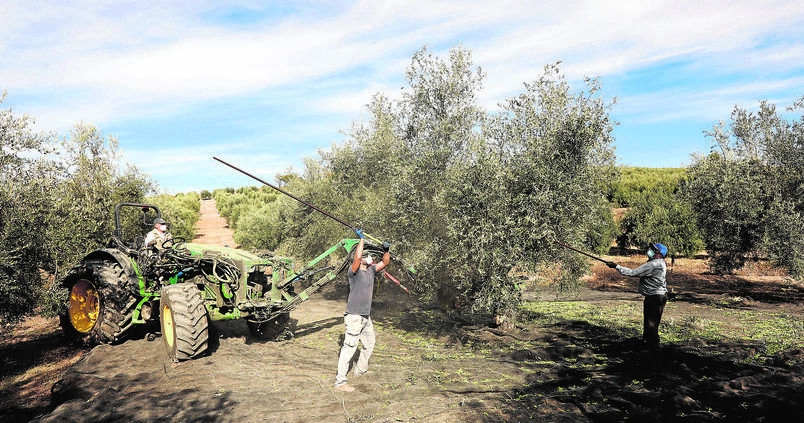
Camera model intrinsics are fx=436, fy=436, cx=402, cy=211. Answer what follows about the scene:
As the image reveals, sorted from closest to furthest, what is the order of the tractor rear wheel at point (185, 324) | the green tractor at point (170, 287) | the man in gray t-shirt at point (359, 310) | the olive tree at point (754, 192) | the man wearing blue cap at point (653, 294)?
the man in gray t-shirt at point (359, 310), the tractor rear wheel at point (185, 324), the man wearing blue cap at point (653, 294), the green tractor at point (170, 287), the olive tree at point (754, 192)

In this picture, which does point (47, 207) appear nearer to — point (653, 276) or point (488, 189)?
point (488, 189)

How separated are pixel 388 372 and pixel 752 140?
54.2 ft

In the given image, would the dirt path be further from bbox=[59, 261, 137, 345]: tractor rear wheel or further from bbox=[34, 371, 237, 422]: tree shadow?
bbox=[34, 371, 237, 422]: tree shadow

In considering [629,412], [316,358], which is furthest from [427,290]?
[629,412]

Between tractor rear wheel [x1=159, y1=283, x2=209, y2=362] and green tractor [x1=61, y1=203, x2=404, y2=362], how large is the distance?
2 cm

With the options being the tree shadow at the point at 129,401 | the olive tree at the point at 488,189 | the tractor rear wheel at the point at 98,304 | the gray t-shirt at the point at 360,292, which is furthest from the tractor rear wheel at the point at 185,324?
the olive tree at the point at 488,189

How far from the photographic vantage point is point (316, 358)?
8594 millimetres

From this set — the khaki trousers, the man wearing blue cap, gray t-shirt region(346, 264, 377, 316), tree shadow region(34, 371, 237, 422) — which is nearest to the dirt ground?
tree shadow region(34, 371, 237, 422)

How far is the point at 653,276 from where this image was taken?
340 inches

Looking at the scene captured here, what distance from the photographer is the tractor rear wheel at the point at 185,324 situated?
777 cm

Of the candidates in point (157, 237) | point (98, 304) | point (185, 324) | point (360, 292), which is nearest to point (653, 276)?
point (360, 292)

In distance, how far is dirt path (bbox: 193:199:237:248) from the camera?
116 feet

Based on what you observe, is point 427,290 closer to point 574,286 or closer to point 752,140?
point 574,286

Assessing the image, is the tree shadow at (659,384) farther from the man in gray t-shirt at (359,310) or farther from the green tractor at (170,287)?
the green tractor at (170,287)
